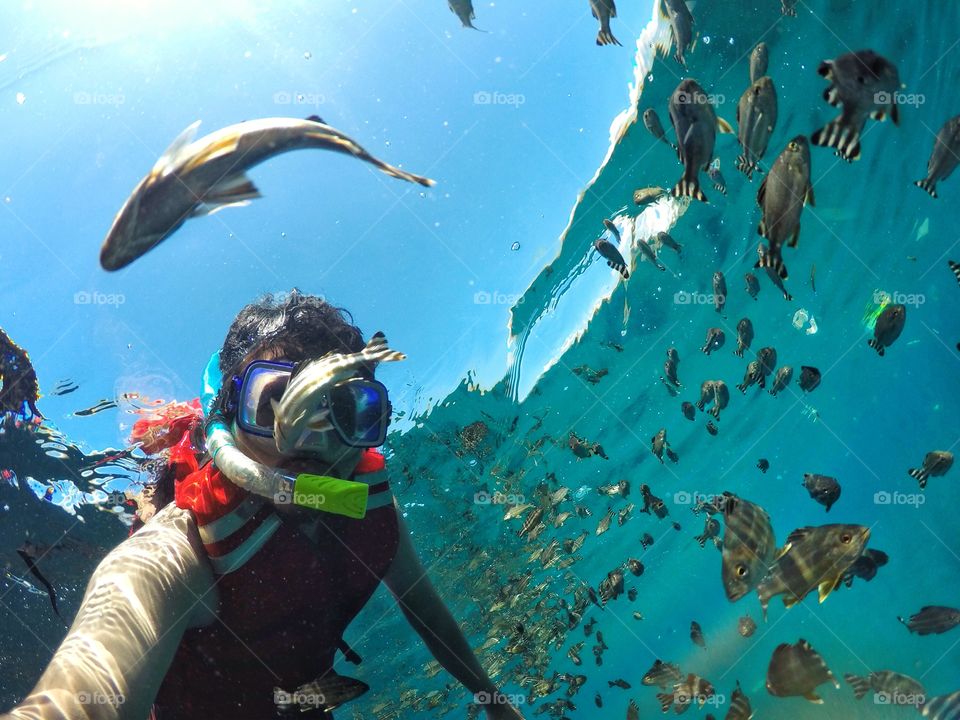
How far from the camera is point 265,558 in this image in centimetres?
342

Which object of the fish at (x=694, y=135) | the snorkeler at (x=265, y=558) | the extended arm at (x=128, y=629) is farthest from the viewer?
the fish at (x=694, y=135)

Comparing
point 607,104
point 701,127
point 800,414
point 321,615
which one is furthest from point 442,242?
point 800,414

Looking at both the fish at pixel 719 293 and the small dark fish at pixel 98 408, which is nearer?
the small dark fish at pixel 98 408

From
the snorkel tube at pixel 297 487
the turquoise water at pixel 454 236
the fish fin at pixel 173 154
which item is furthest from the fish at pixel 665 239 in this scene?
the snorkel tube at pixel 297 487

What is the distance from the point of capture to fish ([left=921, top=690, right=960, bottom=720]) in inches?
276

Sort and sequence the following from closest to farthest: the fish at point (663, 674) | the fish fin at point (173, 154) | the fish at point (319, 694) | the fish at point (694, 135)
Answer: the fish fin at point (173, 154) < the fish at point (319, 694) < the fish at point (694, 135) < the fish at point (663, 674)

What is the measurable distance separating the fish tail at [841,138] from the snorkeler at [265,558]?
320 centimetres

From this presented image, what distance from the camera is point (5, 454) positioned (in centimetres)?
1116

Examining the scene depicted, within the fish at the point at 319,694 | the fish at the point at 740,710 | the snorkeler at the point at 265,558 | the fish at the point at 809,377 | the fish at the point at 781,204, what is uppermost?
the fish at the point at 781,204

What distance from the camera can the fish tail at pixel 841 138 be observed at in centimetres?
377

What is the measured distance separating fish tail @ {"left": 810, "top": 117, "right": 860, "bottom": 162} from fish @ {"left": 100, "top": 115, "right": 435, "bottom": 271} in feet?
8.76

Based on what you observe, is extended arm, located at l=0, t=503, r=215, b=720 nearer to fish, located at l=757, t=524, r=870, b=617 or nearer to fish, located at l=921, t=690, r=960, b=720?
fish, located at l=757, t=524, r=870, b=617

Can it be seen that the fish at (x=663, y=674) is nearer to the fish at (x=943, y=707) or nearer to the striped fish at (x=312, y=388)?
the fish at (x=943, y=707)

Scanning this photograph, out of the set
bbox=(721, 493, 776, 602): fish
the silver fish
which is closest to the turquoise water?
the silver fish
